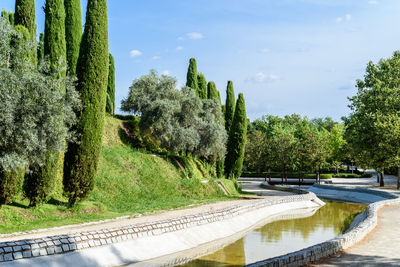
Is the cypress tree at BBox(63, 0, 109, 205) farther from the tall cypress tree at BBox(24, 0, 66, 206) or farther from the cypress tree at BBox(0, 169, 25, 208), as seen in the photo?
the cypress tree at BBox(0, 169, 25, 208)

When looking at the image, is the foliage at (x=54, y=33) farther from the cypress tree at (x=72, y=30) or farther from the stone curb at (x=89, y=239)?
the stone curb at (x=89, y=239)

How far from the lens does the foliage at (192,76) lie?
5066cm

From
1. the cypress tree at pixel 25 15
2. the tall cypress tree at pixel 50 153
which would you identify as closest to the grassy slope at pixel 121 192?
the tall cypress tree at pixel 50 153

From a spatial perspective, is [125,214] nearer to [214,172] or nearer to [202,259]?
[202,259]

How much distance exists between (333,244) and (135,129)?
109 feet

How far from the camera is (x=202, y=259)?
14719 millimetres

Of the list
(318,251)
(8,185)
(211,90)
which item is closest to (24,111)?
(8,185)

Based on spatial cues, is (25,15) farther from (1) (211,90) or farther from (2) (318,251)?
(1) (211,90)

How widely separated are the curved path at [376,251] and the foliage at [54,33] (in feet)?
56.7

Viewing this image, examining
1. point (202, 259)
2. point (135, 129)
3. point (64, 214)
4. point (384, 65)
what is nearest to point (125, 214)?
point (64, 214)

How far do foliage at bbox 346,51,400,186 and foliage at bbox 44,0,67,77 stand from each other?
101ft

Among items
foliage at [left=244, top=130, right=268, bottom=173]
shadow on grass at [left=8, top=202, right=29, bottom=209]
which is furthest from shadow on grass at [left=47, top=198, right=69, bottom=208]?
foliage at [left=244, top=130, right=268, bottom=173]

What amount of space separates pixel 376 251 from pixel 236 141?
103ft

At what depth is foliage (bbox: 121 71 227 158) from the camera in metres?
38.6
